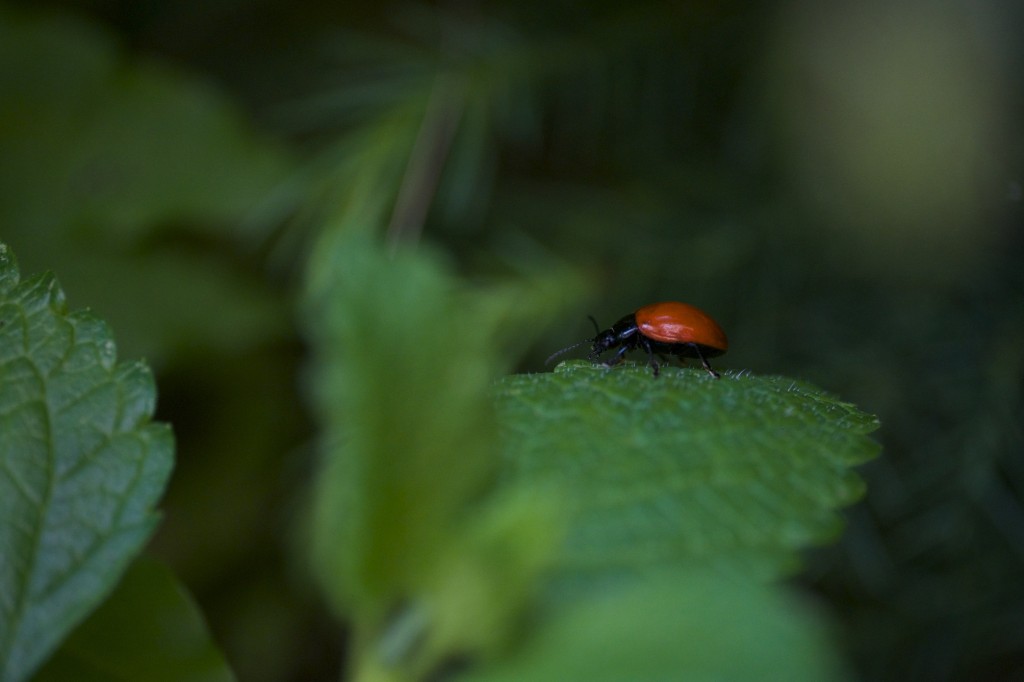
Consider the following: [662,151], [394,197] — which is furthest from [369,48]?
[662,151]

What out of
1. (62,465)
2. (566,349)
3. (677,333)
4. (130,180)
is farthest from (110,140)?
(62,465)

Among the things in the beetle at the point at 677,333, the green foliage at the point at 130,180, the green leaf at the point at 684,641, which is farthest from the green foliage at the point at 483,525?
the green foliage at the point at 130,180

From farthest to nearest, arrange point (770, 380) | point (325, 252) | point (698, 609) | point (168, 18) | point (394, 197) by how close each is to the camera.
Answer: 1. point (168, 18)
2. point (394, 197)
3. point (325, 252)
4. point (770, 380)
5. point (698, 609)

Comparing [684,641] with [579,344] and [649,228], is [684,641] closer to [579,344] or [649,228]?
[579,344]

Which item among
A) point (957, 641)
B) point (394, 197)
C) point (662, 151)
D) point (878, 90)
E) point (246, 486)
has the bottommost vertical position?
point (246, 486)

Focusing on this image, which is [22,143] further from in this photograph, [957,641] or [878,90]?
[957,641]

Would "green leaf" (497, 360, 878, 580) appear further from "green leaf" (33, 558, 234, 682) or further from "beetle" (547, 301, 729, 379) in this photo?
"beetle" (547, 301, 729, 379)

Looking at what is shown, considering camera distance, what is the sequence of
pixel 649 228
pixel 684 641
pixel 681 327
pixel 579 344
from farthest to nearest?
pixel 649 228 < pixel 579 344 < pixel 681 327 < pixel 684 641
